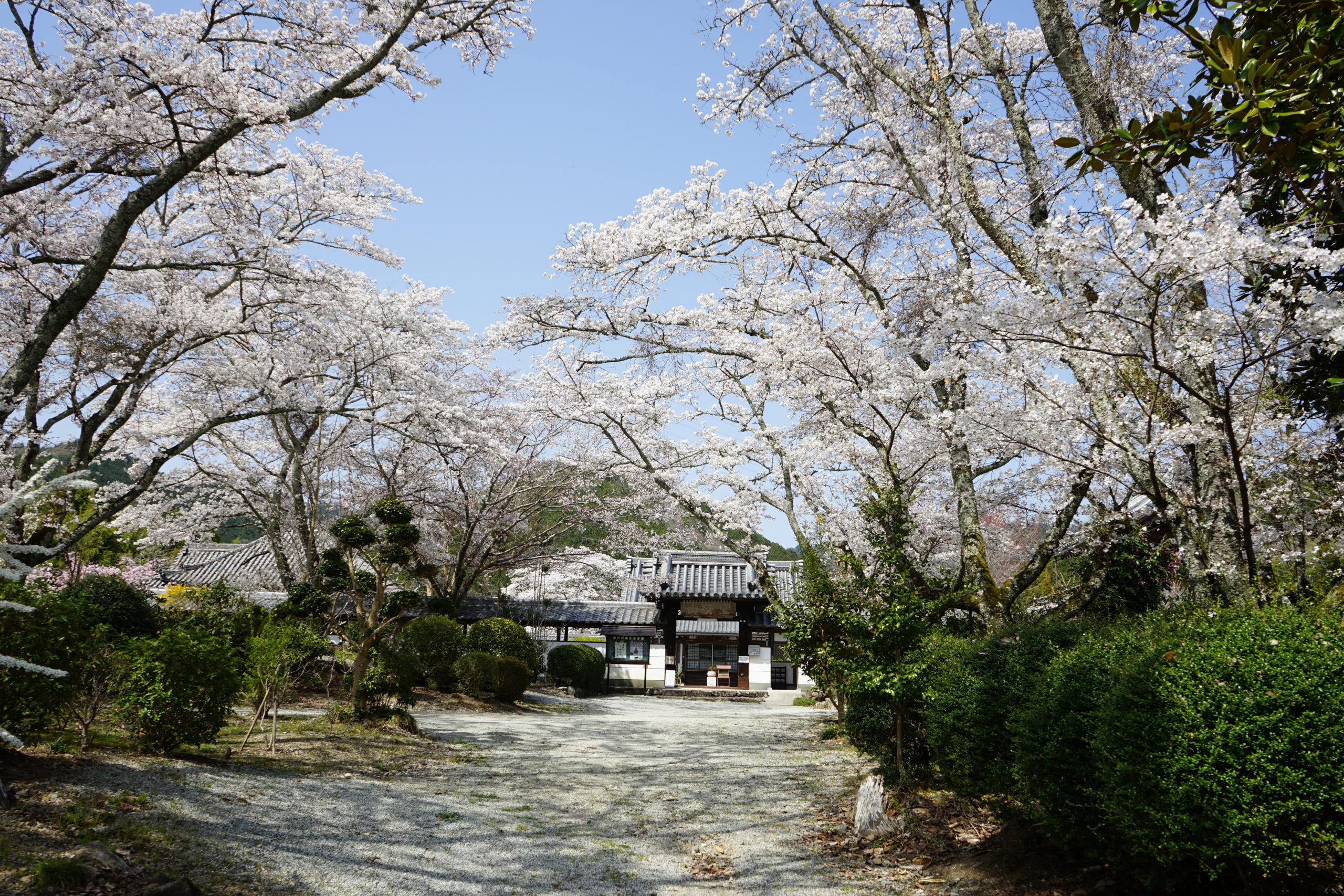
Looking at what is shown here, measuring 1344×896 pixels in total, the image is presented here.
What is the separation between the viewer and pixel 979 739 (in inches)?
179

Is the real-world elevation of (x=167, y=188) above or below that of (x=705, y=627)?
above

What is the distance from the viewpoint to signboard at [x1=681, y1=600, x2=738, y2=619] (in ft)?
79.2

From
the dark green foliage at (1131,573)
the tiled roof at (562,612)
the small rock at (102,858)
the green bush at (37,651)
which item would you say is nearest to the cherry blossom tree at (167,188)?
the green bush at (37,651)

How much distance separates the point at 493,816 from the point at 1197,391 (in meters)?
5.88

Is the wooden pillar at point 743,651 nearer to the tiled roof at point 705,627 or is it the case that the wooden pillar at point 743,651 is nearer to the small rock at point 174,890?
the tiled roof at point 705,627

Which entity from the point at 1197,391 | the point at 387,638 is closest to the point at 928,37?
the point at 1197,391

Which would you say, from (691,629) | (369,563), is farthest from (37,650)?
(691,629)

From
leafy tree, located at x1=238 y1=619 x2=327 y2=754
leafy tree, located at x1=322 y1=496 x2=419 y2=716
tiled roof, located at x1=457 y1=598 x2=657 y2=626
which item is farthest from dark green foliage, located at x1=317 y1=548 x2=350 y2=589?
tiled roof, located at x1=457 y1=598 x2=657 y2=626

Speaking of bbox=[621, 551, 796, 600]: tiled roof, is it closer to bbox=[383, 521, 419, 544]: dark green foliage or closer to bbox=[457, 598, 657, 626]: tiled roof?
bbox=[457, 598, 657, 626]: tiled roof

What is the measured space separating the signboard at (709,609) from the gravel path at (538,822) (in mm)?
14370

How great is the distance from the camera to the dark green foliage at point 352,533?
30.1 feet

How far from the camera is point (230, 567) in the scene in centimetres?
2412

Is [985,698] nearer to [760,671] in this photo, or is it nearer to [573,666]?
[573,666]

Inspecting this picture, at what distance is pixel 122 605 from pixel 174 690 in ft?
22.8
